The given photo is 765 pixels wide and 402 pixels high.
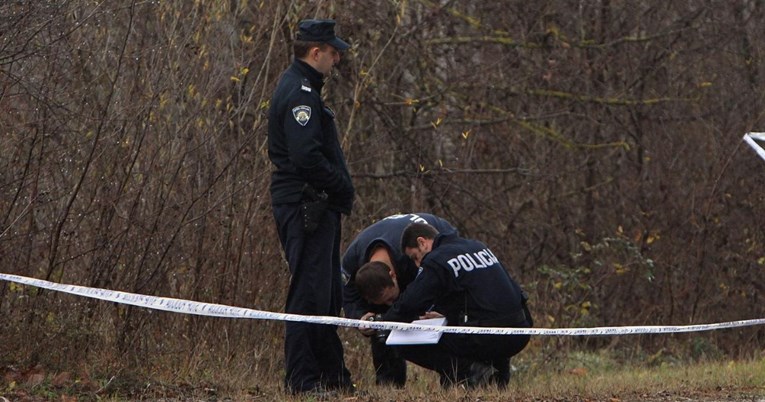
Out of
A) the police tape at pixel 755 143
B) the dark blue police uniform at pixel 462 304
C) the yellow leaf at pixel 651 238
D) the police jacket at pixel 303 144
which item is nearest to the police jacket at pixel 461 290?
the dark blue police uniform at pixel 462 304

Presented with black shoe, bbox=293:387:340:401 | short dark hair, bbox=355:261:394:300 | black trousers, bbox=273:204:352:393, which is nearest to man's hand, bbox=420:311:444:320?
short dark hair, bbox=355:261:394:300

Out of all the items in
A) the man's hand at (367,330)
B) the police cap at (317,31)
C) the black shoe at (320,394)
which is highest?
the police cap at (317,31)

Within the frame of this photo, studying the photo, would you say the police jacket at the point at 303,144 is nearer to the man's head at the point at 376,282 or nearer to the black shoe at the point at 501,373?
the man's head at the point at 376,282

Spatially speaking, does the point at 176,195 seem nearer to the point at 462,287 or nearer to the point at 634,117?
the point at 462,287

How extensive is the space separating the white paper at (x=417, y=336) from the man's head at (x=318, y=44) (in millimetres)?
1563

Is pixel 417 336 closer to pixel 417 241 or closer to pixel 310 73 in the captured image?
pixel 417 241

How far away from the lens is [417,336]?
25.1ft

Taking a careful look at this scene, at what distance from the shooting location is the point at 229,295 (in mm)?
9617

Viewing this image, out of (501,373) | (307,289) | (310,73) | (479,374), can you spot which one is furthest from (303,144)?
(501,373)

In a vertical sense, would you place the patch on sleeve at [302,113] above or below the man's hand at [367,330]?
above

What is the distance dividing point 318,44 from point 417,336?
1.77 m

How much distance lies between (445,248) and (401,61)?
5801mm

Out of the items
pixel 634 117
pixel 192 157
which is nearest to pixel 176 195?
pixel 192 157

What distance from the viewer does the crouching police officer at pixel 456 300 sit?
302 inches
